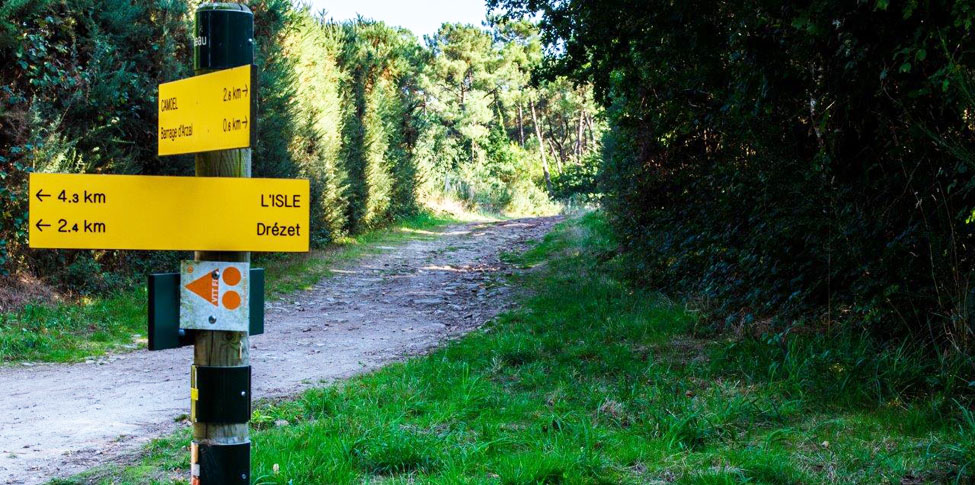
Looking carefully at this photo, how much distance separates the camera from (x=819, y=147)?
22.8 feet

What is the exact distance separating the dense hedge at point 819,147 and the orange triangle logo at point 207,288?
418cm

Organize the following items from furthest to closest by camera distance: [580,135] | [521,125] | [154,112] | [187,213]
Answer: [580,135] → [521,125] → [154,112] → [187,213]

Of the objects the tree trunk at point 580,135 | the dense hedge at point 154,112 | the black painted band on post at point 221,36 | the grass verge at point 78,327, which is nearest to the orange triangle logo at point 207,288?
the black painted band on post at point 221,36

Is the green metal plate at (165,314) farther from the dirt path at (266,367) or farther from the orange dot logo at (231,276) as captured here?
the dirt path at (266,367)

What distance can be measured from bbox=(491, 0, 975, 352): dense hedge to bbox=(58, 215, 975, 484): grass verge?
3.04ft

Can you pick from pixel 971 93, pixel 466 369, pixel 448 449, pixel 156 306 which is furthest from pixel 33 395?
pixel 971 93

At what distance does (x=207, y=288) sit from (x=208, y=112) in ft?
2.01

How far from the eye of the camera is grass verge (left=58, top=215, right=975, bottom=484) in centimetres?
421

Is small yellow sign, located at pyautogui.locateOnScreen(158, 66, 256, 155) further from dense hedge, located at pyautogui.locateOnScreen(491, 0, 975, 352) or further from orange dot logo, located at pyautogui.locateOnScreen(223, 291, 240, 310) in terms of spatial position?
dense hedge, located at pyautogui.locateOnScreen(491, 0, 975, 352)

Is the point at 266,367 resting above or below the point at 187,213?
below

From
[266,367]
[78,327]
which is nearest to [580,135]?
[78,327]

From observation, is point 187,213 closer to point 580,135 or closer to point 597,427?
point 597,427

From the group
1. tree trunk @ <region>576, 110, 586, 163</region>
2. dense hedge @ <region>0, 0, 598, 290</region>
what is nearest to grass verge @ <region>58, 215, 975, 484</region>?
dense hedge @ <region>0, 0, 598, 290</region>

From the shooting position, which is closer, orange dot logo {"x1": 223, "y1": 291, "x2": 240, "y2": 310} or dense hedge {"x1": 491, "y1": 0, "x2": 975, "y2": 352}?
orange dot logo {"x1": 223, "y1": 291, "x2": 240, "y2": 310}
